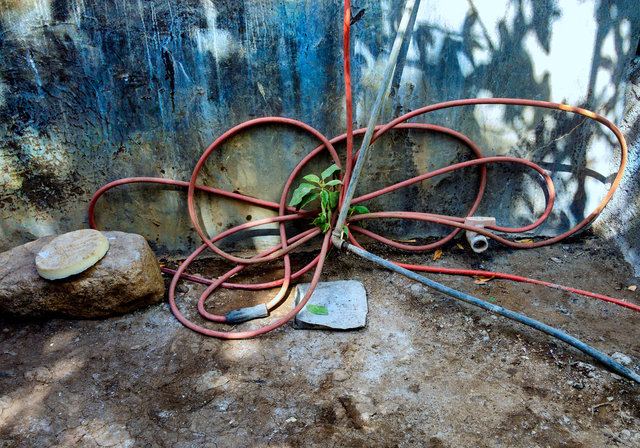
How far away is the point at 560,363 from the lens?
2.01 meters

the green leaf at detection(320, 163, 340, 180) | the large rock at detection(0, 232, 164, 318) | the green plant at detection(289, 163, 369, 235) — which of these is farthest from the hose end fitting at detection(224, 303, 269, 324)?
the green leaf at detection(320, 163, 340, 180)

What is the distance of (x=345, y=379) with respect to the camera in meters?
1.99

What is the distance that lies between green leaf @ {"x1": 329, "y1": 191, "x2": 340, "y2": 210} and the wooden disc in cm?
128

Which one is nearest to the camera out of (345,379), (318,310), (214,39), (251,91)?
(345,379)

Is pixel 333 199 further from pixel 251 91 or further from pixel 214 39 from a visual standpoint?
pixel 214 39

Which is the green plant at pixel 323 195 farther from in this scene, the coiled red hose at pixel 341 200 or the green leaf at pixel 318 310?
the green leaf at pixel 318 310

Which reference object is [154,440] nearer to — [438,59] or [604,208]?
[438,59]

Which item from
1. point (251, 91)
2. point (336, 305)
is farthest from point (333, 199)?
point (251, 91)

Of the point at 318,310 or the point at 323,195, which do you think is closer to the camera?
the point at 318,310

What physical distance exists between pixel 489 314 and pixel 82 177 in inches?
98.2

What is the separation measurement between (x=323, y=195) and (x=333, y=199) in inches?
3.4

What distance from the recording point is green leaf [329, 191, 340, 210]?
8.90 feet

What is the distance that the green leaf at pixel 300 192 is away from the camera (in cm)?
263

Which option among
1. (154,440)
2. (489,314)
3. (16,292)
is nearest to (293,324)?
(154,440)
